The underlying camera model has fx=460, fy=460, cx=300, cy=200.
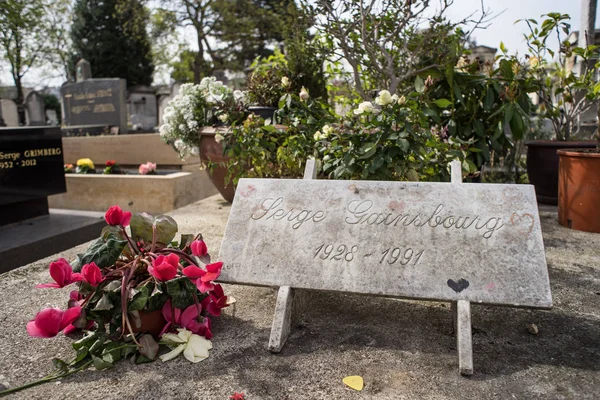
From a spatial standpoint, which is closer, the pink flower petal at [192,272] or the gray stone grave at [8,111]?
the pink flower petal at [192,272]

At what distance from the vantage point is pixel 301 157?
3137 mm

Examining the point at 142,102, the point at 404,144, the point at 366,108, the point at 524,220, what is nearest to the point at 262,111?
the point at 366,108

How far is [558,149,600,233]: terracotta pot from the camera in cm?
354

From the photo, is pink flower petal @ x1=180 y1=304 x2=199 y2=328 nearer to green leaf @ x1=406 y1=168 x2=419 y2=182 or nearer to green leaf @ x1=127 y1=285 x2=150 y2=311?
green leaf @ x1=127 y1=285 x2=150 y2=311

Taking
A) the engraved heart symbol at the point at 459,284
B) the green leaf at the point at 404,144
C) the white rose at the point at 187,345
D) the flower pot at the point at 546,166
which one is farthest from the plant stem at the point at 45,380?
the flower pot at the point at 546,166

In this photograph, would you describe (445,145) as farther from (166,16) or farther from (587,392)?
(166,16)

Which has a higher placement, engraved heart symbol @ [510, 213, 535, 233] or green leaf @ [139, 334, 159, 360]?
engraved heart symbol @ [510, 213, 535, 233]

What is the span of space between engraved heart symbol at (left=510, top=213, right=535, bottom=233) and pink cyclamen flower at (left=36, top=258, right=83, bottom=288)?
1.74 metres

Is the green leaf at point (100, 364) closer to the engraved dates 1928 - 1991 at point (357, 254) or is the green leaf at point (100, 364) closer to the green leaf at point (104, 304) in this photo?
the green leaf at point (104, 304)

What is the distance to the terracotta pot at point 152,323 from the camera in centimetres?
183

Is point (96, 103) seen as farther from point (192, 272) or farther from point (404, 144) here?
point (192, 272)

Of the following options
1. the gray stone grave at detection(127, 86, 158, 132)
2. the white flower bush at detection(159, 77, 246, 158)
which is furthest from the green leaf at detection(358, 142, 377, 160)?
the gray stone grave at detection(127, 86, 158, 132)

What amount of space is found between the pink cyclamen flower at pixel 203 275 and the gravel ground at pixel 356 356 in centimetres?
26

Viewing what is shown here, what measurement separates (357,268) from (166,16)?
2322 cm
